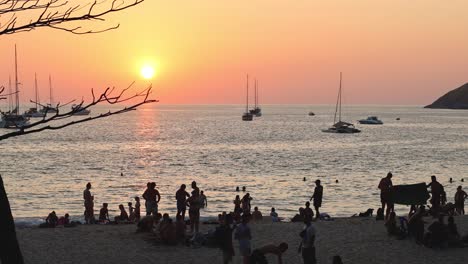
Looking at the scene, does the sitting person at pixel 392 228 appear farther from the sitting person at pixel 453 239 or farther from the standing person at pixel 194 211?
the standing person at pixel 194 211

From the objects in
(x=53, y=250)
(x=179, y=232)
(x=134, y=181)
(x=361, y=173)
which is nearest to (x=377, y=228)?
(x=179, y=232)

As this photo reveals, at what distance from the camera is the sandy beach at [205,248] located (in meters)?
16.2

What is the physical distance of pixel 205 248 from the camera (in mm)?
17391

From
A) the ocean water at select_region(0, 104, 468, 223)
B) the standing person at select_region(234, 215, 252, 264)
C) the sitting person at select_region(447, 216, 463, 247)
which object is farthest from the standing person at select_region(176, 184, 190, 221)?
the ocean water at select_region(0, 104, 468, 223)

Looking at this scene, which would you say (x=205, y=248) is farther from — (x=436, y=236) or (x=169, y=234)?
(x=436, y=236)

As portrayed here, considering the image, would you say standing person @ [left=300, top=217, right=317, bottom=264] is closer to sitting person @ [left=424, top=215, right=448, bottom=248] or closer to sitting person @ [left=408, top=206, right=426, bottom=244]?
sitting person @ [left=424, top=215, right=448, bottom=248]

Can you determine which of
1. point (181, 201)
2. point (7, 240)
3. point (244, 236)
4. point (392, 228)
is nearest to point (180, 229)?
point (181, 201)

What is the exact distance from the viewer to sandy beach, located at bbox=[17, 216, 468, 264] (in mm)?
16188

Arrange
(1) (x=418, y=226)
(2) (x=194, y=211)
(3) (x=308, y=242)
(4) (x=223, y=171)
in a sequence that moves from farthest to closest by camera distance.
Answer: (4) (x=223, y=171) → (2) (x=194, y=211) → (1) (x=418, y=226) → (3) (x=308, y=242)

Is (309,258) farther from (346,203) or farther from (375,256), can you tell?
(346,203)

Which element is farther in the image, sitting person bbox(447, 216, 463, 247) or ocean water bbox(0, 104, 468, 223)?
ocean water bbox(0, 104, 468, 223)

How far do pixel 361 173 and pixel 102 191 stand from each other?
86.0ft

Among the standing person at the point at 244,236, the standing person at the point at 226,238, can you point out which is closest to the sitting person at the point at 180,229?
the standing person at the point at 226,238

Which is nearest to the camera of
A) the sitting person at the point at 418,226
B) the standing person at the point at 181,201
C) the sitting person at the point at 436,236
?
the sitting person at the point at 436,236
